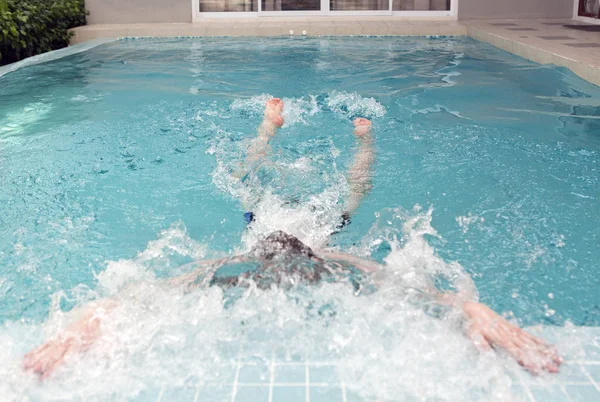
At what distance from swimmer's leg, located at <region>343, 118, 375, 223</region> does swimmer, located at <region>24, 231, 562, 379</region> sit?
97 centimetres

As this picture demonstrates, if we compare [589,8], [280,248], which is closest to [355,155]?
[280,248]

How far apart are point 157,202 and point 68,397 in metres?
2.14

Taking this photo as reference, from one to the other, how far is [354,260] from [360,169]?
5.94ft

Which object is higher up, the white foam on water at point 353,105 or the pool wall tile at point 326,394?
the white foam on water at point 353,105

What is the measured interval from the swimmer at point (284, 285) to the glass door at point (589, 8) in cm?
1085

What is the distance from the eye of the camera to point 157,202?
4.29 meters

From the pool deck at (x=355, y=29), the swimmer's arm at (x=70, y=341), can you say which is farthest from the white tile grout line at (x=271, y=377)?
the pool deck at (x=355, y=29)

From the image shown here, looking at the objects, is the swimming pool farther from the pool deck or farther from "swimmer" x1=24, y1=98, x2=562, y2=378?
the pool deck

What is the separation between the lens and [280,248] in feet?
9.51

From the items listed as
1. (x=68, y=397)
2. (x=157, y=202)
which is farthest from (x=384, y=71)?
(x=68, y=397)

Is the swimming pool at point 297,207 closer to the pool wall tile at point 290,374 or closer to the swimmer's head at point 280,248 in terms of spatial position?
the pool wall tile at point 290,374

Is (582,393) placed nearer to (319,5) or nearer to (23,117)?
(23,117)

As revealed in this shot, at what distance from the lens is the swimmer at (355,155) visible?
14.2ft

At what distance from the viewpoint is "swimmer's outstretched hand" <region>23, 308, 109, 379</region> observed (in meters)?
2.32
